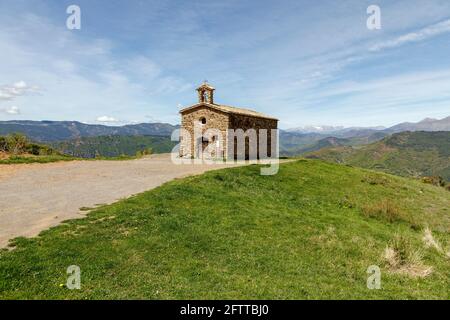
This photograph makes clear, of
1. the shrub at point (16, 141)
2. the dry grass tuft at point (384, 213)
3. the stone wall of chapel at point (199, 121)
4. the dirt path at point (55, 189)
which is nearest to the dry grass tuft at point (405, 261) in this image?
the dry grass tuft at point (384, 213)

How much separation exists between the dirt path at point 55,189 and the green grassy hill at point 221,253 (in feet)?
4.89

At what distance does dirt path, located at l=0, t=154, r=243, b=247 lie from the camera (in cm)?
1443

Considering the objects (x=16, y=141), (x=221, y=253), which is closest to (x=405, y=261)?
(x=221, y=253)

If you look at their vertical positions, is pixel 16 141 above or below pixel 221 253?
above

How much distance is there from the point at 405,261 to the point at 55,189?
19.9 meters

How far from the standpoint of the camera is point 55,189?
20.7m

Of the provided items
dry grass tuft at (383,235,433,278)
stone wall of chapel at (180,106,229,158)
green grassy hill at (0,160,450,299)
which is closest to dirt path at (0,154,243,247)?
green grassy hill at (0,160,450,299)

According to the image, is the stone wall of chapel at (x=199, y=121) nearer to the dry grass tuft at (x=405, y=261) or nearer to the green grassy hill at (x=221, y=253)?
the green grassy hill at (x=221, y=253)

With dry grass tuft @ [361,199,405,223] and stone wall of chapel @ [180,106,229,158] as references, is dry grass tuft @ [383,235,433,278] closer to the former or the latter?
dry grass tuft @ [361,199,405,223]

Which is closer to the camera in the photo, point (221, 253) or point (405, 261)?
point (221, 253)

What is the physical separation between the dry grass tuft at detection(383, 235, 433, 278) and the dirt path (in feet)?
46.0

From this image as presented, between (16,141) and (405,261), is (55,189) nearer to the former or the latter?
(405,261)

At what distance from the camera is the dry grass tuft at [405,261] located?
12891 mm
